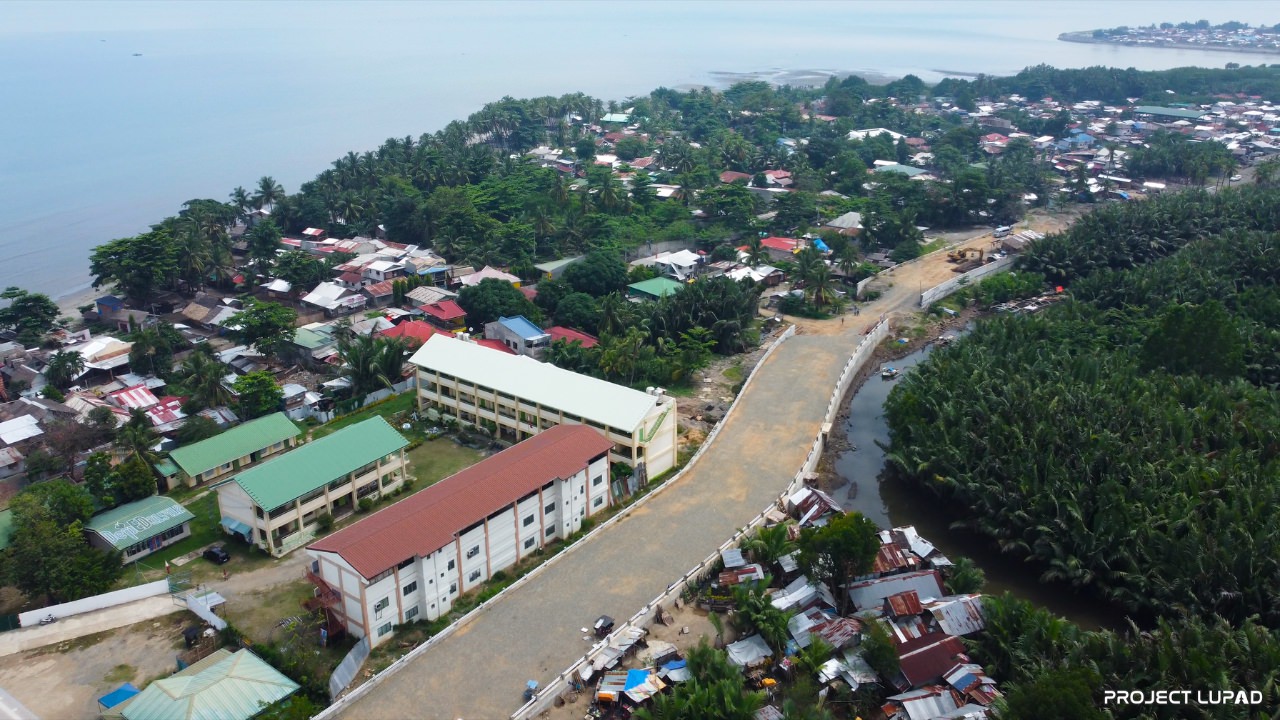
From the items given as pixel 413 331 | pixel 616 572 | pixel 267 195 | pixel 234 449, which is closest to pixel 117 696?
pixel 234 449

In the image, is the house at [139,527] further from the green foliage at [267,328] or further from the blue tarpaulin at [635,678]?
the blue tarpaulin at [635,678]

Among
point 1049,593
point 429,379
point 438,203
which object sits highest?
point 438,203

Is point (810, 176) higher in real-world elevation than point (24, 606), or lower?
higher

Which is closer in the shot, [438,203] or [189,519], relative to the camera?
[189,519]

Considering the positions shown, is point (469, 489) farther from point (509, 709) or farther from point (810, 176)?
point (810, 176)

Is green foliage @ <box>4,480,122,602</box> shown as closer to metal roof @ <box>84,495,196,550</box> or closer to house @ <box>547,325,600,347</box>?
metal roof @ <box>84,495,196,550</box>

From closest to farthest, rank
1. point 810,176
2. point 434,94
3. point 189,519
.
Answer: point 189,519 < point 810,176 < point 434,94

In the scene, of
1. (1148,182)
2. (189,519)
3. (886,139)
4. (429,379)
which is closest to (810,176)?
(886,139)

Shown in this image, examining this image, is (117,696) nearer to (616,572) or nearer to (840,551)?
(616,572)
